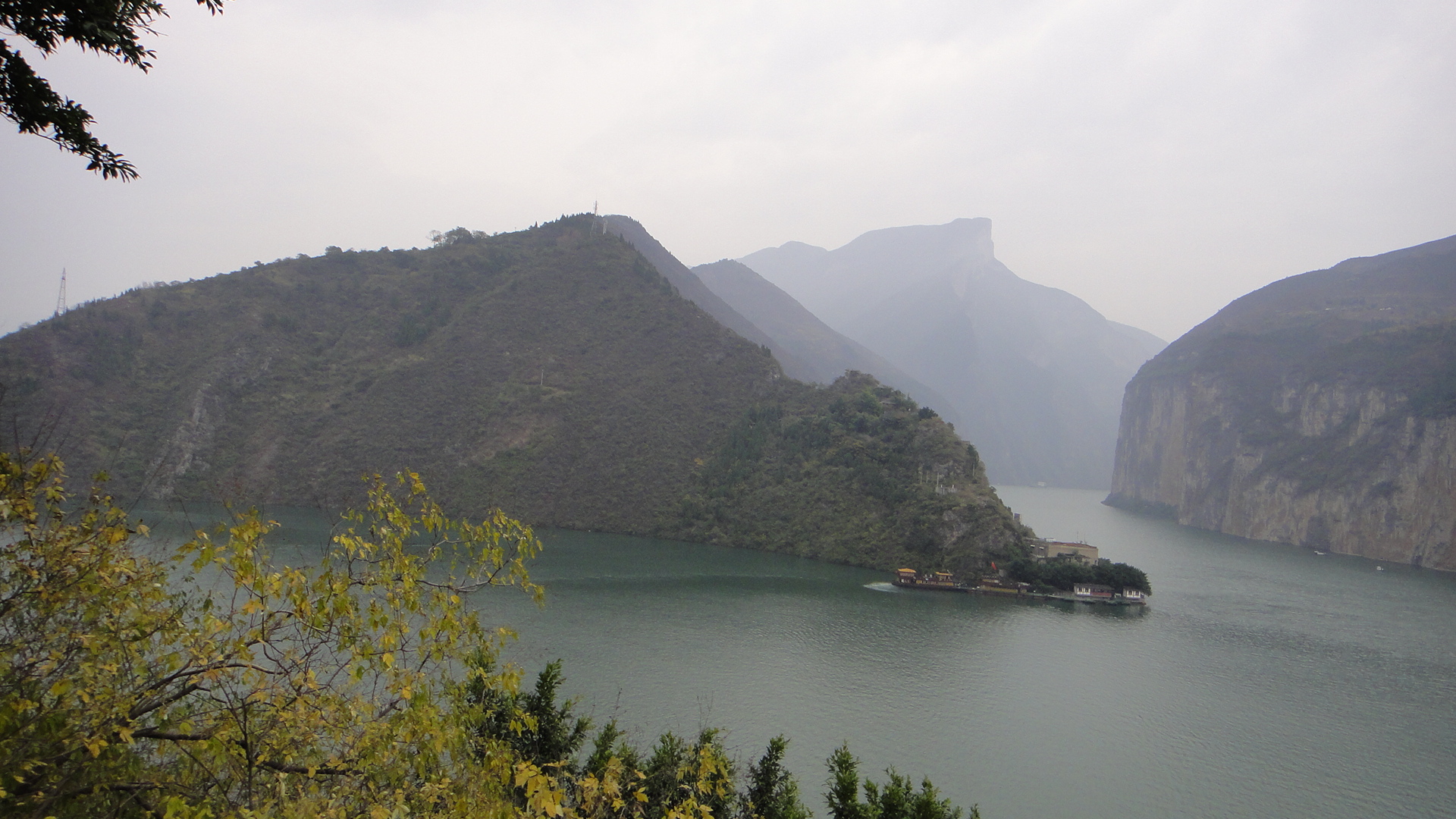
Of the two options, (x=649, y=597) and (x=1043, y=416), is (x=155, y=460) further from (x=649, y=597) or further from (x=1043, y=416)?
(x=1043, y=416)

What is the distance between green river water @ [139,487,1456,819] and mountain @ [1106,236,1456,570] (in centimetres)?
2118

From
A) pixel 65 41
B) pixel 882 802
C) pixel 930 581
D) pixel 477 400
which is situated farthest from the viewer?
pixel 477 400

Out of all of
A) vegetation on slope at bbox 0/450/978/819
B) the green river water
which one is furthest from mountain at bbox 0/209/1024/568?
vegetation on slope at bbox 0/450/978/819

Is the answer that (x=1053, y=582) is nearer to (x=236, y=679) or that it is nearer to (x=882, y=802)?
(x=882, y=802)

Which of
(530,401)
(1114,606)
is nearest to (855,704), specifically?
(1114,606)

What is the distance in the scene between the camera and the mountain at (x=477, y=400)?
150 feet

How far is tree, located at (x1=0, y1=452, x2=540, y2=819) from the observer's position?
3432mm

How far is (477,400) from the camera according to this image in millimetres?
55656

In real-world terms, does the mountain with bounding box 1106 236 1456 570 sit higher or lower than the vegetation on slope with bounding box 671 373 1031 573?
higher

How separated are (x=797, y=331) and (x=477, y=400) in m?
80.9

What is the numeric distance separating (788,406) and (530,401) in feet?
61.1

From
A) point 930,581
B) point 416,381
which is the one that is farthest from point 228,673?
point 416,381

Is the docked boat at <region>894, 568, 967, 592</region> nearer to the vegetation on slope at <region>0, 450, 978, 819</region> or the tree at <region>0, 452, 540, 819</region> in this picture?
the vegetation on slope at <region>0, 450, 978, 819</region>

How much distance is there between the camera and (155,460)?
4612cm
